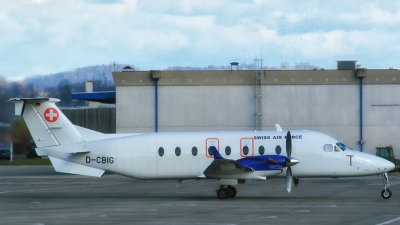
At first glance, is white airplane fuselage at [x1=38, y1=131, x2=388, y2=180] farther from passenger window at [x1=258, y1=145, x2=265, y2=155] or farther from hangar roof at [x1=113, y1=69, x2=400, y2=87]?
hangar roof at [x1=113, y1=69, x2=400, y2=87]

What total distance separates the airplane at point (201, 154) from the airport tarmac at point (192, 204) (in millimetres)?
1087

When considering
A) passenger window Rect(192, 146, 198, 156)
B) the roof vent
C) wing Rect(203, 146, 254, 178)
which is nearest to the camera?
wing Rect(203, 146, 254, 178)

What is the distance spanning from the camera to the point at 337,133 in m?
47.2

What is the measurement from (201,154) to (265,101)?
2090 cm

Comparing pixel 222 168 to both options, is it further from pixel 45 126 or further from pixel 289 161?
pixel 45 126

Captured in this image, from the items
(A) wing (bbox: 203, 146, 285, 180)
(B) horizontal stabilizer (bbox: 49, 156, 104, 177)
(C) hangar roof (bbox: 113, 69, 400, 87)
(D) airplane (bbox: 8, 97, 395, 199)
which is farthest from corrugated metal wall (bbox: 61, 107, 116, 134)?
(A) wing (bbox: 203, 146, 285, 180)

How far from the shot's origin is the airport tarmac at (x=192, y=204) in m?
19.7

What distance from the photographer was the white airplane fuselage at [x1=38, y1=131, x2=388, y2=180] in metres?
26.8

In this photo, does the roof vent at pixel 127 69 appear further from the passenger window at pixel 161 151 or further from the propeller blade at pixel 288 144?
the propeller blade at pixel 288 144

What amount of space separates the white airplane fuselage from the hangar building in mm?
19582

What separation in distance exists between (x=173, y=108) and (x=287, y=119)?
840 cm

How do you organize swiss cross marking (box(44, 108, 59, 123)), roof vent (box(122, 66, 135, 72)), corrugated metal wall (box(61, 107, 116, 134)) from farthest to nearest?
corrugated metal wall (box(61, 107, 116, 134)) < roof vent (box(122, 66, 135, 72)) < swiss cross marking (box(44, 108, 59, 123))

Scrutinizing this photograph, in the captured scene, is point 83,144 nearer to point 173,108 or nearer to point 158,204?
point 158,204

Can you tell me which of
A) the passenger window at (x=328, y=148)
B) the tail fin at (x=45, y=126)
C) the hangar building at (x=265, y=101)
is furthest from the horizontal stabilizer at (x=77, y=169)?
the hangar building at (x=265, y=101)
